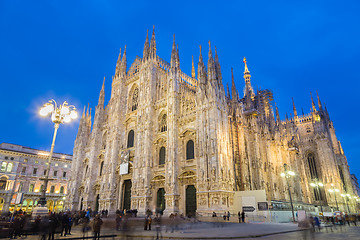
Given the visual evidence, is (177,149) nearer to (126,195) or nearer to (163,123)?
(163,123)

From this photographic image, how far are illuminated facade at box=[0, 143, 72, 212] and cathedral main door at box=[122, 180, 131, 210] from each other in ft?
69.1

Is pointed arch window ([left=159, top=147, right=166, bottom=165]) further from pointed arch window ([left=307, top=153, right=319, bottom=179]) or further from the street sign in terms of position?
pointed arch window ([left=307, top=153, right=319, bottom=179])

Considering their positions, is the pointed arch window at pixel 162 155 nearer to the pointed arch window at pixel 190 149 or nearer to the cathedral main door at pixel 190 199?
the pointed arch window at pixel 190 149

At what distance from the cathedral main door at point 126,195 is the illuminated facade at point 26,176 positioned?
2107 centimetres

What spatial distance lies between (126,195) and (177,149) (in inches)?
462

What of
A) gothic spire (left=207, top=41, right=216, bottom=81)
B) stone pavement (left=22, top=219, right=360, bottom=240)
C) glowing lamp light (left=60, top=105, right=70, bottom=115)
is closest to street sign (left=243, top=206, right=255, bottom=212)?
stone pavement (left=22, top=219, right=360, bottom=240)

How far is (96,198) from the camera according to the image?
39.1 meters

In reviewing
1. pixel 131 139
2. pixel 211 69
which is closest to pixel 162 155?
pixel 131 139

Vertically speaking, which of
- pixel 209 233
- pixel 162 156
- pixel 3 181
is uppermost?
pixel 162 156

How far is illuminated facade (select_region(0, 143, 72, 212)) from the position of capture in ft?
161

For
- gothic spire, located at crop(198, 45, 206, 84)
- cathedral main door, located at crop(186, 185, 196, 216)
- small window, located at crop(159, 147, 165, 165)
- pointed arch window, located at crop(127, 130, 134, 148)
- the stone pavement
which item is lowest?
the stone pavement

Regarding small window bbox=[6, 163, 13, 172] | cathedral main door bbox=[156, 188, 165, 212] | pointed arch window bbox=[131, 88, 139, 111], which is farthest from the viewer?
small window bbox=[6, 163, 13, 172]

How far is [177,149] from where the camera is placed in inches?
1182

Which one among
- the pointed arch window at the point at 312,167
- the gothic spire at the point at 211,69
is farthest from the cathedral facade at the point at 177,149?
the pointed arch window at the point at 312,167
